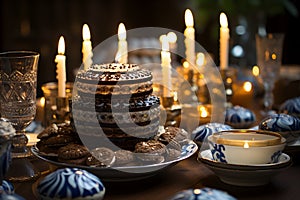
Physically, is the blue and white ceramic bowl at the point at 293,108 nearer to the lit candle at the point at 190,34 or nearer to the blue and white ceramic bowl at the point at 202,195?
the lit candle at the point at 190,34

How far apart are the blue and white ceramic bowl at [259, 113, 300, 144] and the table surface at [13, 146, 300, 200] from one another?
0.10 meters

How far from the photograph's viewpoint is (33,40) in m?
4.73

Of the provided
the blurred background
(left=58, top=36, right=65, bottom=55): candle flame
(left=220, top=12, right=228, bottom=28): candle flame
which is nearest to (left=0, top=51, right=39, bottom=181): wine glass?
(left=58, top=36, right=65, bottom=55): candle flame

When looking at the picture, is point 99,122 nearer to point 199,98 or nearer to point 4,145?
point 4,145

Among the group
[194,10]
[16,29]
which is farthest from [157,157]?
[16,29]

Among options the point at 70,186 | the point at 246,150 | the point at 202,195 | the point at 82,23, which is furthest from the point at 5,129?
the point at 82,23

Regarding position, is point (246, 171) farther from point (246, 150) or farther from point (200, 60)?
point (200, 60)

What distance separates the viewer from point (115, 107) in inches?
57.4

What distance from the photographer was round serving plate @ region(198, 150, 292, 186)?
1353mm

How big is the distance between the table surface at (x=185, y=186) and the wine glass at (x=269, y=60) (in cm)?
71

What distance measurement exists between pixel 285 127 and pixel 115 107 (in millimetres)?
449

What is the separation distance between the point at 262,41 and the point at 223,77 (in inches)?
7.5

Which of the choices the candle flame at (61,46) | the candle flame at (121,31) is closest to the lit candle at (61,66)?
the candle flame at (61,46)

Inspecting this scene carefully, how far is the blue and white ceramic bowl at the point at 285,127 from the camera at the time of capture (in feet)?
5.27
